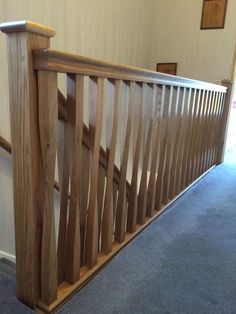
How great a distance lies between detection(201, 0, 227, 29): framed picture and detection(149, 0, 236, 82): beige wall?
0.05m

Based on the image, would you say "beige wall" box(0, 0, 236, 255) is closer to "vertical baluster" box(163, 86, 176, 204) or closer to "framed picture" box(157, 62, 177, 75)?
"framed picture" box(157, 62, 177, 75)

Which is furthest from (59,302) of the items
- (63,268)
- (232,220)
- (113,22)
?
(113,22)

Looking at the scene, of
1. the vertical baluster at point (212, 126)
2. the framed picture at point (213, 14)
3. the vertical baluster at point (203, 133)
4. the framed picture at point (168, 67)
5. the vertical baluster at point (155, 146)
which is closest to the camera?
the vertical baluster at point (155, 146)

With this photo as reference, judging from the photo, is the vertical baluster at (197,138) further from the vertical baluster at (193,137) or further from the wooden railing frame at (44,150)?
the wooden railing frame at (44,150)

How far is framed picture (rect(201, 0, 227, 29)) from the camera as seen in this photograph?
3.44m

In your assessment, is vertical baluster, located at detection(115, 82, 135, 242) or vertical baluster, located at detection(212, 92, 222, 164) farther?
vertical baluster, located at detection(212, 92, 222, 164)

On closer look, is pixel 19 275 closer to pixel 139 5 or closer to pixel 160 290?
pixel 160 290

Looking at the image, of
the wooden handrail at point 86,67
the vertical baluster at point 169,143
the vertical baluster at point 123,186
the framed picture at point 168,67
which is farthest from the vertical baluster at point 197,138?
the framed picture at point 168,67

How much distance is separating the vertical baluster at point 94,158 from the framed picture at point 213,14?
9.90 ft

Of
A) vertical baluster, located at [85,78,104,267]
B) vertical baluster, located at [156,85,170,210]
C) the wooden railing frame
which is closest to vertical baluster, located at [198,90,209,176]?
vertical baluster, located at [156,85,170,210]

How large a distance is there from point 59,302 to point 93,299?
162 millimetres

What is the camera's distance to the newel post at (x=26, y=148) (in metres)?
0.89

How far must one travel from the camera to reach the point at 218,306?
4.12 feet

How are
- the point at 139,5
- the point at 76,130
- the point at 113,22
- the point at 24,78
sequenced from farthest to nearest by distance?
the point at 139,5
the point at 113,22
the point at 76,130
the point at 24,78
